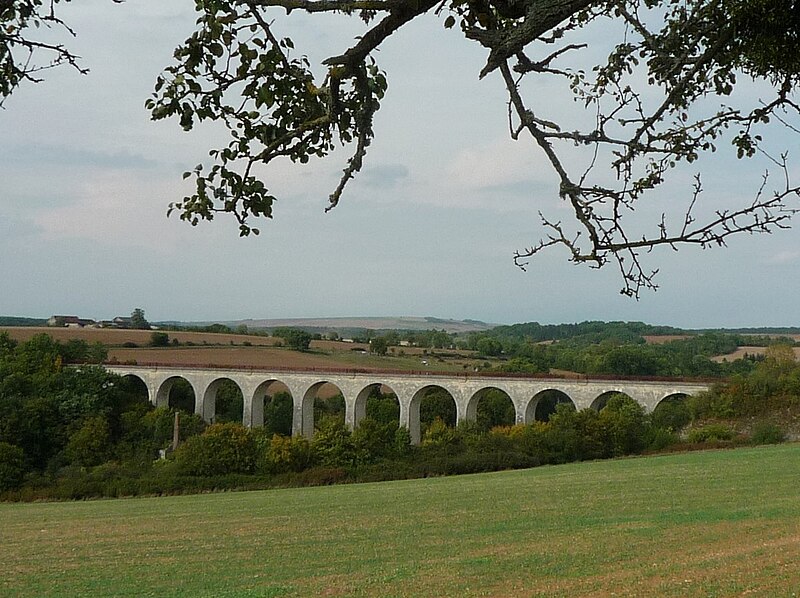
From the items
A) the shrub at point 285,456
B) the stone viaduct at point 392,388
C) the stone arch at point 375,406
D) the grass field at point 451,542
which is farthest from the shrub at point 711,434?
the stone arch at point 375,406

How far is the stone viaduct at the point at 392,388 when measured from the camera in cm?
3250

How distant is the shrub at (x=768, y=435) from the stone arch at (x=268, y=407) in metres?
21.6

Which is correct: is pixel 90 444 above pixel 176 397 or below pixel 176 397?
below

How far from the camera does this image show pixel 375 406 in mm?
43812

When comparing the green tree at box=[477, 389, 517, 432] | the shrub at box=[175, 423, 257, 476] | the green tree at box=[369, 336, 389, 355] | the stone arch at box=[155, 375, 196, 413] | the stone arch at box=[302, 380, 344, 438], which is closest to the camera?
the shrub at box=[175, 423, 257, 476]

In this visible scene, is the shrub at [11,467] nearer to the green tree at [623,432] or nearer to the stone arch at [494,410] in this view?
the green tree at [623,432]

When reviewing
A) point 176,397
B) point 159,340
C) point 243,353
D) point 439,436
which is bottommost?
point 439,436

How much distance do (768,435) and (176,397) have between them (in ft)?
98.9

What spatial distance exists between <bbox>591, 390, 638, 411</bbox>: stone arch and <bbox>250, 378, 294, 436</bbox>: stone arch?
50.2ft

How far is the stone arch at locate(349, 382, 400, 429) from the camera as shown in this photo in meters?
38.4

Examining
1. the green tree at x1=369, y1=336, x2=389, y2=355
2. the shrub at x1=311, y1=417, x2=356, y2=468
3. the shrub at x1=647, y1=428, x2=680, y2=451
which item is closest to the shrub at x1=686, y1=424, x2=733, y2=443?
the shrub at x1=647, y1=428, x2=680, y2=451

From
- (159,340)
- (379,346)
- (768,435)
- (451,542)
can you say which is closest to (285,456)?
(768,435)

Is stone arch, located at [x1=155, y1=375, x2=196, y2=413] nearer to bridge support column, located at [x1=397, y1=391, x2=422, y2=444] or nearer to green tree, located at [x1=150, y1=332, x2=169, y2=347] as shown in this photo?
green tree, located at [x1=150, y1=332, x2=169, y2=347]

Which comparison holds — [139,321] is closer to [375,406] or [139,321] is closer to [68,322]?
[68,322]
